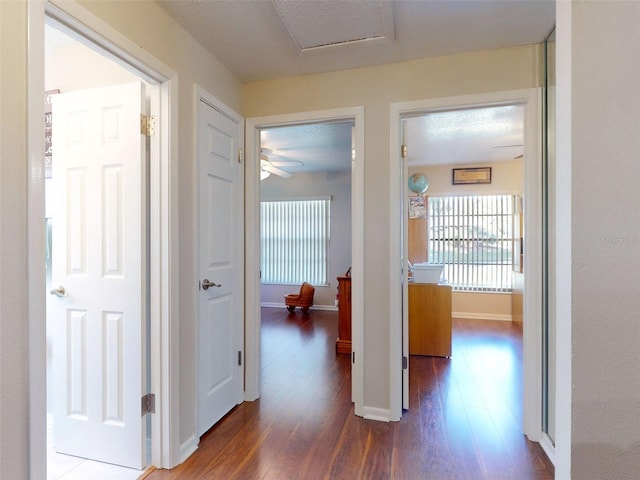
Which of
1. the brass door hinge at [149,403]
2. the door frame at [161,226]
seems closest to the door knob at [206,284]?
the door frame at [161,226]

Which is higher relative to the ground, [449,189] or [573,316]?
[449,189]

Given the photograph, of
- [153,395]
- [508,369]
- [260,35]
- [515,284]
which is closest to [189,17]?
[260,35]

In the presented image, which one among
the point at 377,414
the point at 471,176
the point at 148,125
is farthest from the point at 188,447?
the point at 471,176

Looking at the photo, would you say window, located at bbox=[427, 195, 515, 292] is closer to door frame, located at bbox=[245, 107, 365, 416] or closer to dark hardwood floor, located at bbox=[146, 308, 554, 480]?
dark hardwood floor, located at bbox=[146, 308, 554, 480]

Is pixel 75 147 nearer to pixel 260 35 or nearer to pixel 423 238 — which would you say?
pixel 260 35

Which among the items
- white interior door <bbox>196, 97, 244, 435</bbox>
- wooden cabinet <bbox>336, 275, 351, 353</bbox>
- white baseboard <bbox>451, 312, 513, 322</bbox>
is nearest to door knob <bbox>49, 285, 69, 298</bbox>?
white interior door <bbox>196, 97, 244, 435</bbox>

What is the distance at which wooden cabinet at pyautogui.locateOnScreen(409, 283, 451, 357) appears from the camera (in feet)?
11.4

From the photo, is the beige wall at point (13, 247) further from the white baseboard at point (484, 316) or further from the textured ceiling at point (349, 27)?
the white baseboard at point (484, 316)

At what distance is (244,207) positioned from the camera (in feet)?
8.10

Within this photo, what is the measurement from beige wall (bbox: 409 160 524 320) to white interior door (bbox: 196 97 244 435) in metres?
3.96

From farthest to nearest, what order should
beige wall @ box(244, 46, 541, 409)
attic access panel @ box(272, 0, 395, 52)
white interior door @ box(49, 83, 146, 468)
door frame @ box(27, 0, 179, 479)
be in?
beige wall @ box(244, 46, 541, 409)
white interior door @ box(49, 83, 146, 468)
attic access panel @ box(272, 0, 395, 52)
door frame @ box(27, 0, 179, 479)

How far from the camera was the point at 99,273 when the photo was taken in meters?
1.76

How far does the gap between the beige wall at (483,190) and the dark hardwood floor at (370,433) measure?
1967 mm

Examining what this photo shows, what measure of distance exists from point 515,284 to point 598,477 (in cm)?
465
